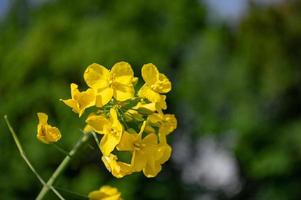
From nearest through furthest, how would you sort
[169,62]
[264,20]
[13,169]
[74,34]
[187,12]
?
[13,169], [74,34], [169,62], [187,12], [264,20]

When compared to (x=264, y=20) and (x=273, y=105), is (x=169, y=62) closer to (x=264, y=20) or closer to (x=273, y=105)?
(x=273, y=105)

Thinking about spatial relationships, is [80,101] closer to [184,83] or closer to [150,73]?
[150,73]

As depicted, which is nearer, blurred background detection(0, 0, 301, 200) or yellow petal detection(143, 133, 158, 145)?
yellow petal detection(143, 133, 158, 145)

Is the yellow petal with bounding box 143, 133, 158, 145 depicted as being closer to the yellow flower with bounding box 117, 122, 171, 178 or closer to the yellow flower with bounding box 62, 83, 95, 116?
the yellow flower with bounding box 117, 122, 171, 178

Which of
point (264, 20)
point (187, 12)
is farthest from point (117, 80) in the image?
point (264, 20)

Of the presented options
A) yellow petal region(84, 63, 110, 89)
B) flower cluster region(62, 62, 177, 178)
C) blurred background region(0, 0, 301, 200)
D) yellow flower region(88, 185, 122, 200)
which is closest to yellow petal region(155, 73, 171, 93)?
flower cluster region(62, 62, 177, 178)

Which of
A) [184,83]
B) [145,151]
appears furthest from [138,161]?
[184,83]
